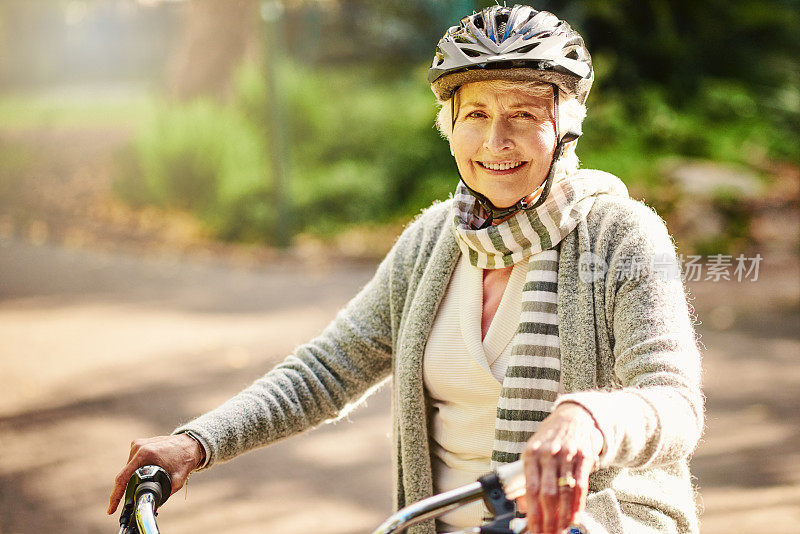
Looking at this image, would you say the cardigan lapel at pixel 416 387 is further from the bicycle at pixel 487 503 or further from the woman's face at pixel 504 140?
the bicycle at pixel 487 503

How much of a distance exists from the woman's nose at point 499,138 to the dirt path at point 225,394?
3.12 metres

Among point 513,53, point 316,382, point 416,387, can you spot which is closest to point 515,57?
point 513,53

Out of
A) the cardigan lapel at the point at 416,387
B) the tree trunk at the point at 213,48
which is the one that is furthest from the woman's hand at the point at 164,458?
the tree trunk at the point at 213,48

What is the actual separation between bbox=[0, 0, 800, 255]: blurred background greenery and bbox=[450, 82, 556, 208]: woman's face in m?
8.14

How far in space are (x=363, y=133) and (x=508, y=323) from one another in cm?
1195

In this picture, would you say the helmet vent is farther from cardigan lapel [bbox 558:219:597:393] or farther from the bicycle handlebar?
the bicycle handlebar

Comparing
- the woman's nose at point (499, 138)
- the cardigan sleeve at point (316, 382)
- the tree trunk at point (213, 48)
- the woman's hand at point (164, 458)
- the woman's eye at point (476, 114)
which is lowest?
the woman's hand at point (164, 458)

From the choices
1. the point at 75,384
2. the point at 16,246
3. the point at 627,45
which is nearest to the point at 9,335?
the point at 75,384

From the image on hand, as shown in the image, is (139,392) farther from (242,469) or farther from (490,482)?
(490,482)

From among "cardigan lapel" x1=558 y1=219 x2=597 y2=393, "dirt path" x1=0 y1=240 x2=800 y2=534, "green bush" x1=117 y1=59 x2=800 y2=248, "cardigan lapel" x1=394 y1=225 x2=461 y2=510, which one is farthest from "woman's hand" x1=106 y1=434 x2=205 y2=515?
"green bush" x1=117 y1=59 x2=800 y2=248

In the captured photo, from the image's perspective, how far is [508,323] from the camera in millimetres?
2258

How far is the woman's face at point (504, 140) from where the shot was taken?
220 centimetres

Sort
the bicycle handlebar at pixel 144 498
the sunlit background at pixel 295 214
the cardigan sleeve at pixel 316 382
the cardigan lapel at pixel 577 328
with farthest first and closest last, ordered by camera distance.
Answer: the sunlit background at pixel 295 214 → the cardigan sleeve at pixel 316 382 → the cardigan lapel at pixel 577 328 → the bicycle handlebar at pixel 144 498

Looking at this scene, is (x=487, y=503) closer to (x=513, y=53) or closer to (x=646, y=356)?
(x=646, y=356)
